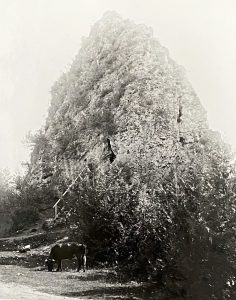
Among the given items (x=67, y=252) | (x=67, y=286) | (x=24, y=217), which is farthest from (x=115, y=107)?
(x=67, y=286)

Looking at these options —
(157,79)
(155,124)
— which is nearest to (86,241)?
(155,124)

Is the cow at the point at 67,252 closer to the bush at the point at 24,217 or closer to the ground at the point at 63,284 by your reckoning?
the ground at the point at 63,284

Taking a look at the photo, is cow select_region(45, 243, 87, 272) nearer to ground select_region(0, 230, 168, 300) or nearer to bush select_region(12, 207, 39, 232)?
ground select_region(0, 230, 168, 300)

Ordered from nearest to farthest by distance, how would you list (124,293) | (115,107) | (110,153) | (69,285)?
(124,293)
(69,285)
(110,153)
(115,107)

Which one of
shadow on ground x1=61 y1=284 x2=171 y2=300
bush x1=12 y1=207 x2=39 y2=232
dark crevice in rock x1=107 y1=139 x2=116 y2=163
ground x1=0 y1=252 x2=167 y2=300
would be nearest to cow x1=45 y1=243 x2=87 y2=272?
ground x1=0 y1=252 x2=167 y2=300

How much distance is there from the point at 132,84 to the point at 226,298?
111ft

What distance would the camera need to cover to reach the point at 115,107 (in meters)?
44.3

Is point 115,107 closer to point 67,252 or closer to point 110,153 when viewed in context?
point 110,153

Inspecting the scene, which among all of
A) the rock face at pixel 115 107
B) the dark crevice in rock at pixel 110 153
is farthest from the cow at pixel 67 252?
the dark crevice in rock at pixel 110 153

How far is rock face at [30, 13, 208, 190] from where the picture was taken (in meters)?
40.0

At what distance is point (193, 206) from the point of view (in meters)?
13.7

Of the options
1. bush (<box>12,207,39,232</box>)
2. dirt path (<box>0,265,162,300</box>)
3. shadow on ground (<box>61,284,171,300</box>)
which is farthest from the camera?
bush (<box>12,207,39,232</box>)

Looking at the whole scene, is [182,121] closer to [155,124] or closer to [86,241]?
[155,124]

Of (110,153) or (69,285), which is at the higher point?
(110,153)
